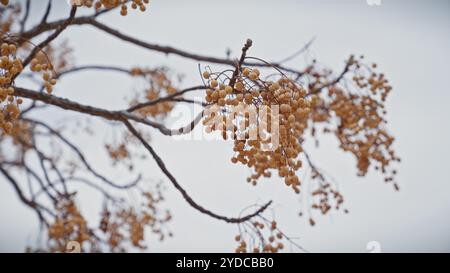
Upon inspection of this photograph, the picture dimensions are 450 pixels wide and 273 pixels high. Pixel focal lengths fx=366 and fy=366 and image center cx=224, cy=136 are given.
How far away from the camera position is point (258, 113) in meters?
1.58

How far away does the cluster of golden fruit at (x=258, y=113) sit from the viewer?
5.08 feet

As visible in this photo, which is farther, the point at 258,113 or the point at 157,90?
the point at 157,90

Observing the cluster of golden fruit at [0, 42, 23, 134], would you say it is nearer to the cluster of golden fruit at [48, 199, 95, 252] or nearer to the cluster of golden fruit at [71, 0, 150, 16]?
the cluster of golden fruit at [71, 0, 150, 16]

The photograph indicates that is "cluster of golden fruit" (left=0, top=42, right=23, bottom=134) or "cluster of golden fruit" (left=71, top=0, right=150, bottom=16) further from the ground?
"cluster of golden fruit" (left=71, top=0, right=150, bottom=16)

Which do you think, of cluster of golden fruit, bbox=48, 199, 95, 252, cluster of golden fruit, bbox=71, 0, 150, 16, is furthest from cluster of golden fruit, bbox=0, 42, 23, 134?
cluster of golden fruit, bbox=48, 199, 95, 252

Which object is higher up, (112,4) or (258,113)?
(112,4)

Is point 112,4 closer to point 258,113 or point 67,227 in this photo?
point 258,113

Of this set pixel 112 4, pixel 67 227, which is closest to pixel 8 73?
pixel 112 4

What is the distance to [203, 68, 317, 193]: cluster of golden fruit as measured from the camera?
5.08ft

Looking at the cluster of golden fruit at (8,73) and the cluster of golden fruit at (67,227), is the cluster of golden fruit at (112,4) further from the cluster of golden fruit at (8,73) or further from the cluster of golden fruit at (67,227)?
the cluster of golden fruit at (67,227)

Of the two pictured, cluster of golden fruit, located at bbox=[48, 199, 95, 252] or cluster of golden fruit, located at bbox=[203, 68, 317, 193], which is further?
cluster of golden fruit, located at bbox=[48, 199, 95, 252]

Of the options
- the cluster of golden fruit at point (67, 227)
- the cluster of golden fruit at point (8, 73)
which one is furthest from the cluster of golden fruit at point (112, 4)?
the cluster of golden fruit at point (67, 227)

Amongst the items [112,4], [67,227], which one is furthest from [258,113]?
[67,227]
